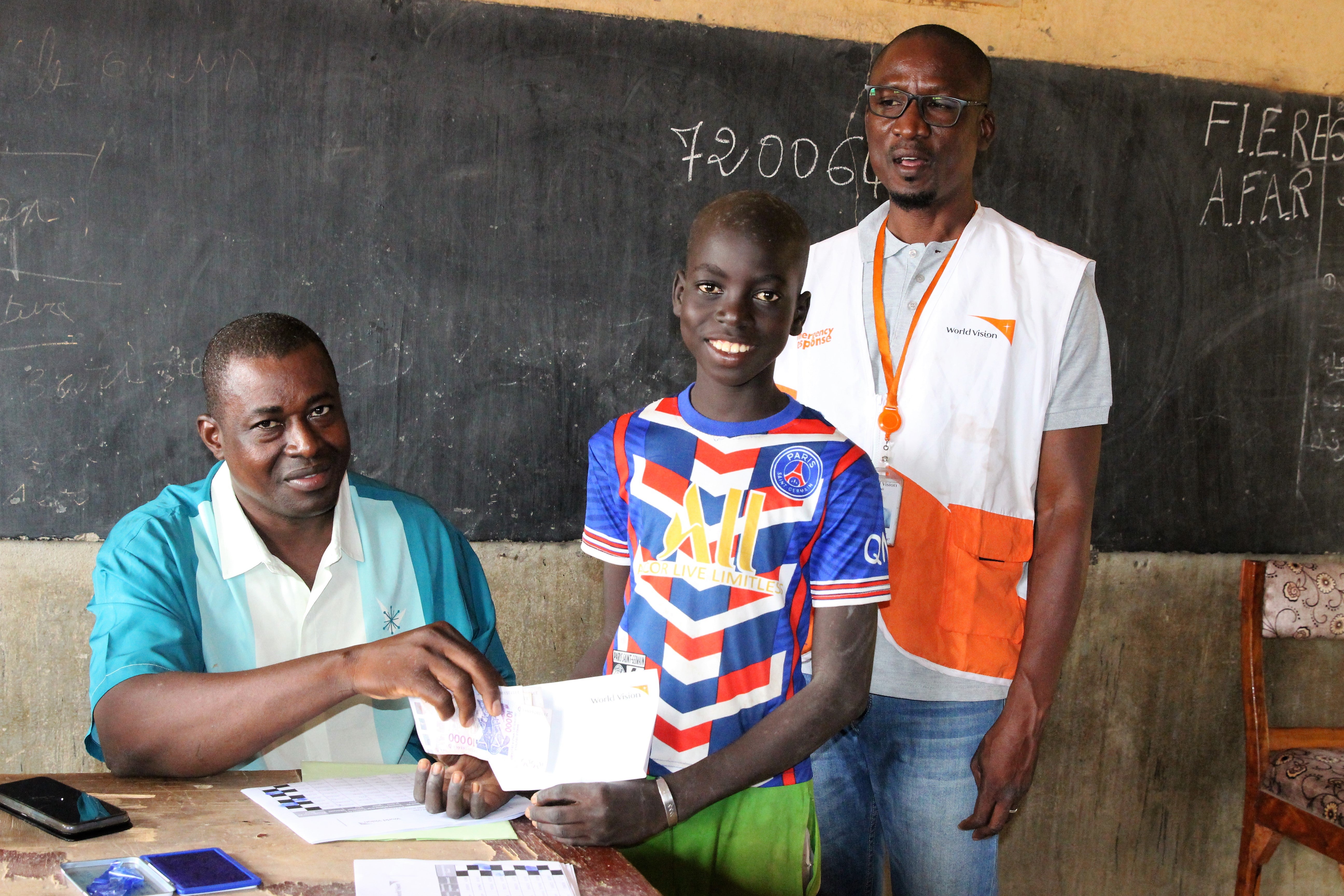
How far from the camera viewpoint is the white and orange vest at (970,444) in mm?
2086

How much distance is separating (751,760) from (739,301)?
710 mm

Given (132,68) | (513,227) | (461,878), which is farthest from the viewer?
(513,227)

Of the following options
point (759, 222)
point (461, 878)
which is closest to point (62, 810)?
point (461, 878)

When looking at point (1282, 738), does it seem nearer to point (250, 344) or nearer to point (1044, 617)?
point (1044, 617)

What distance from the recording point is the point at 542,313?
313cm

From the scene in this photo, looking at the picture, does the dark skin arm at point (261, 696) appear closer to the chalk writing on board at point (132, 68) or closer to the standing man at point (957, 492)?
the standing man at point (957, 492)

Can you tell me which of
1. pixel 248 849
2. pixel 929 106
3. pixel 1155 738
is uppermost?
pixel 929 106

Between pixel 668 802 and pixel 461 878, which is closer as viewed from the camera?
pixel 461 878

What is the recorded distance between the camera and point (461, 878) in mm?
1224

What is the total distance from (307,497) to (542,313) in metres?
1.49

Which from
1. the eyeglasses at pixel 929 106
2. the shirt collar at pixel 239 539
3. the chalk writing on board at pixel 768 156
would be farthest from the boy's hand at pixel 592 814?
the chalk writing on board at pixel 768 156

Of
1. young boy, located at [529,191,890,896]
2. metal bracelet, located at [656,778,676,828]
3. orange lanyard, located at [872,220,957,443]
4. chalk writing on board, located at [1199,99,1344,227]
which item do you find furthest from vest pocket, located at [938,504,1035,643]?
chalk writing on board, located at [1199,99,1344,227]

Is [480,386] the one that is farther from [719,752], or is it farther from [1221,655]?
[1221,655]

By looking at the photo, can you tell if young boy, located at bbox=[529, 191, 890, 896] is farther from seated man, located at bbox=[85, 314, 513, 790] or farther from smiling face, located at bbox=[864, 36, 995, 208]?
smiling face, located at bbox=[864, 36, 995, 208]
